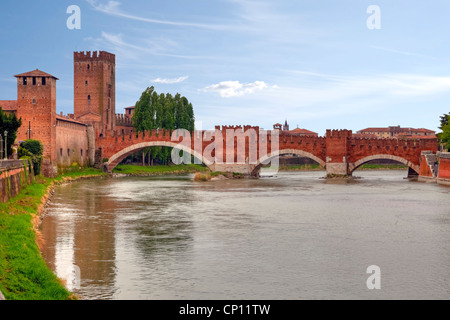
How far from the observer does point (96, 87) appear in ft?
183

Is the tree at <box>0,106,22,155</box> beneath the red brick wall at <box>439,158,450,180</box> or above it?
above

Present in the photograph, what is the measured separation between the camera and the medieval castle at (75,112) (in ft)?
132

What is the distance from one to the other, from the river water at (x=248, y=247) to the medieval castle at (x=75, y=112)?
612 inches

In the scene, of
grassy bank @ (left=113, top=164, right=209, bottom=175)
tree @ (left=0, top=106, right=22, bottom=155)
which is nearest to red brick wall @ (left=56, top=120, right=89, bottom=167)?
grassy bank @ (left=113, top=164, right=209, bottom=175)

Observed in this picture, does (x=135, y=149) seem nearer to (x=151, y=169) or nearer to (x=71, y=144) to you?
(x=151, y=169)

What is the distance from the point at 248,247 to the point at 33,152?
22689 mm

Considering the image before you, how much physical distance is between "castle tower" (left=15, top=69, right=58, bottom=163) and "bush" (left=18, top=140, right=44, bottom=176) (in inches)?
230

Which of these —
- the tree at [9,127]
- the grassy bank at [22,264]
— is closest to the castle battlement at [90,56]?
the tree at [9,127]

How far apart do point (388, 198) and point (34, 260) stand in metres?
20.4

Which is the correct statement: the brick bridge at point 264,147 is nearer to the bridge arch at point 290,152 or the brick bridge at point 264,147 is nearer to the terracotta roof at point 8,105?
the bridge arch at point 290,152

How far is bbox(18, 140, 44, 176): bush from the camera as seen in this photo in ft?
106

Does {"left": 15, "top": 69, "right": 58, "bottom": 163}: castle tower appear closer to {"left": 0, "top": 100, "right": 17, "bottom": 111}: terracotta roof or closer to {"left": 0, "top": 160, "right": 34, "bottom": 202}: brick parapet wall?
{"left": 0, "top": 100, "right": 17, "bottom": 111}: terracotta roof
